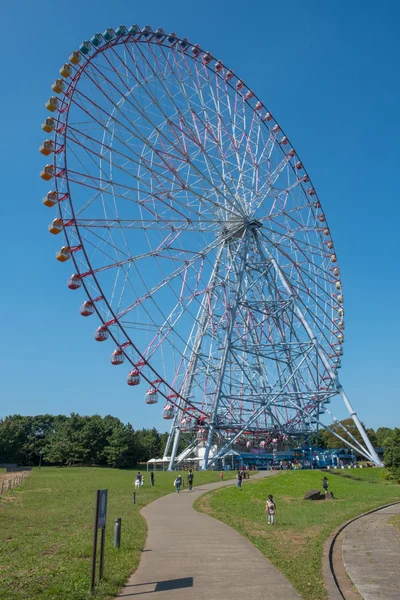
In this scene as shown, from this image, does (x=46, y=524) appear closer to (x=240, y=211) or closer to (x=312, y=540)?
(x=312, y=540)

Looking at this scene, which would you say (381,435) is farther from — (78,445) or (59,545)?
(59,545)

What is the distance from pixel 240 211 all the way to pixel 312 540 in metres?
28.0

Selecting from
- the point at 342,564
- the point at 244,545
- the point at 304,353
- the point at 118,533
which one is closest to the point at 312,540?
the point at 244,545

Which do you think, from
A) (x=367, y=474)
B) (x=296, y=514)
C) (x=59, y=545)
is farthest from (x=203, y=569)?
(x=367, y=474)

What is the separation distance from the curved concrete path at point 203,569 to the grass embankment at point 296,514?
1.32ft

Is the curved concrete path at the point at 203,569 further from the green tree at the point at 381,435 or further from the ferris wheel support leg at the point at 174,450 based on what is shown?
the green tree at the point at 381,435

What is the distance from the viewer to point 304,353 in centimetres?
4400

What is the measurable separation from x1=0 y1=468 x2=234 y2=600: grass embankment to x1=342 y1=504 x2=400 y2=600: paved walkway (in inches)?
173

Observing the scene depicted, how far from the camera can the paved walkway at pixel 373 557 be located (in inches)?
348

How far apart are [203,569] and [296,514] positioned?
10.7 m

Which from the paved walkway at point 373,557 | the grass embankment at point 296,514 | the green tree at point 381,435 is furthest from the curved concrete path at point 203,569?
the green tree at point 381,435

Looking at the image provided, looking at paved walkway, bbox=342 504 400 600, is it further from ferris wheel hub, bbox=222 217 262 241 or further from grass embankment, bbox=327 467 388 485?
ferris wheel hub, bbox=222 217 262 241

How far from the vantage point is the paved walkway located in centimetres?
884

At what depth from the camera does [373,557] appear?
1143 centimetres
